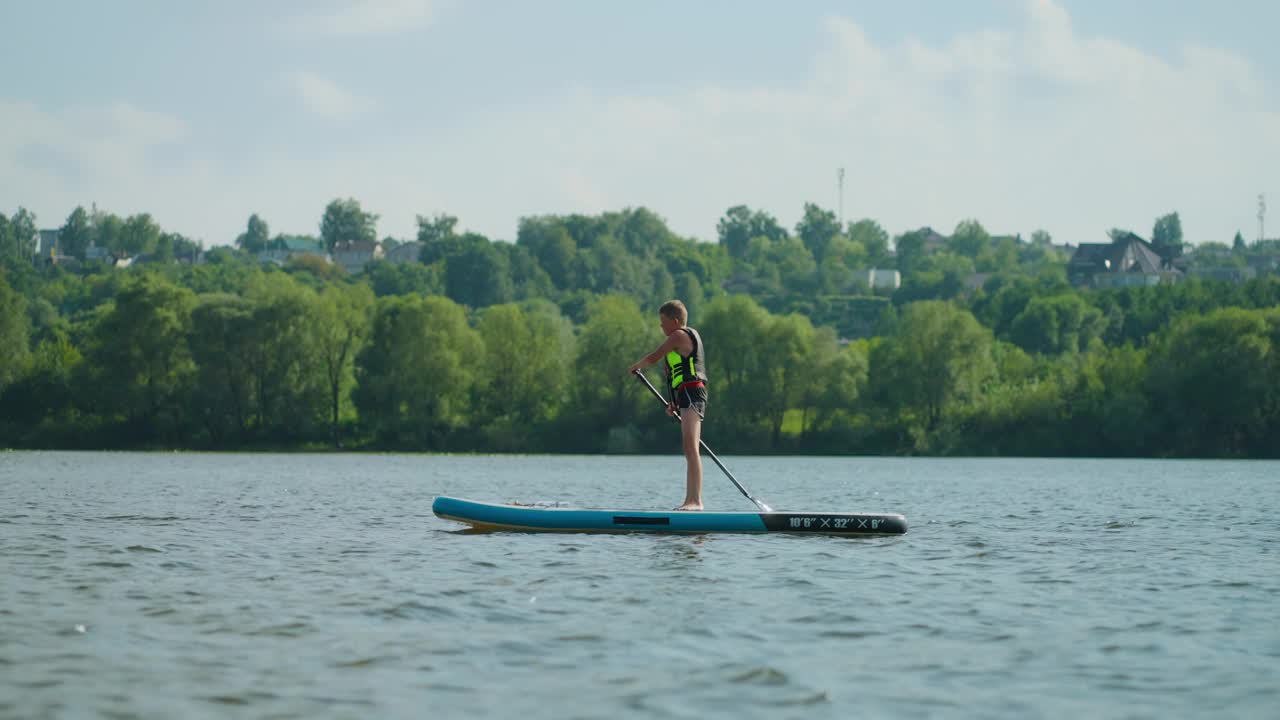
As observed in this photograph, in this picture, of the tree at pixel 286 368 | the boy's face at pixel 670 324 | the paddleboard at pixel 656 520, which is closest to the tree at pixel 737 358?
the tree at pixel 286 368

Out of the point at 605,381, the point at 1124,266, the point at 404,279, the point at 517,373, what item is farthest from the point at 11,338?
the point at 1124,266

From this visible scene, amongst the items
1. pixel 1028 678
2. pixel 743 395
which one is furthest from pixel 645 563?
pixel 743 395

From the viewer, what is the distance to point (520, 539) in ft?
59.5

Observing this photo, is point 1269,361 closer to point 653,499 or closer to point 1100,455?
point 1100,455

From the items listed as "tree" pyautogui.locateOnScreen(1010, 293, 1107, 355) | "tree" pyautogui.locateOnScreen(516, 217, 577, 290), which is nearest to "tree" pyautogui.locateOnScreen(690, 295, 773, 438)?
"tree" pyautogui.locateOnScreen(1010, 293, 1107, 355)

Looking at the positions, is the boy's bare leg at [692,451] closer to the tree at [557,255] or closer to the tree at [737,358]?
the tree at [737,358]

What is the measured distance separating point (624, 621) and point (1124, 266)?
192300mm

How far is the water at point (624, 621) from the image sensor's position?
877 cm

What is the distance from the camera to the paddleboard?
1736 cm

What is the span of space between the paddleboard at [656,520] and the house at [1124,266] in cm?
17839

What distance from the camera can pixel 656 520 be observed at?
57.3 feet

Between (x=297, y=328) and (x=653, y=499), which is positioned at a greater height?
(x=297, y=328)

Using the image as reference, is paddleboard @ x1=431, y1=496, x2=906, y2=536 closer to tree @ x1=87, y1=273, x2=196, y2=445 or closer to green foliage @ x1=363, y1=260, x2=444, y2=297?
tree @ x1=87, y1=273, x2=196, y2=445

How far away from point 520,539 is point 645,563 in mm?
3057
